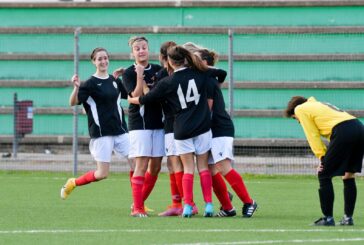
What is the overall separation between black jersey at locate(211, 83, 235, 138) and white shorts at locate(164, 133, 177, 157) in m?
0.43

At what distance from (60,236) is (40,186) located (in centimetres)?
707

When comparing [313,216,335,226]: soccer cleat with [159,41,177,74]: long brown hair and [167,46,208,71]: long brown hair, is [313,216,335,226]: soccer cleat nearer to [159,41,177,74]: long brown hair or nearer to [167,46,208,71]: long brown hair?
[167,46,208,71]: long brown hair

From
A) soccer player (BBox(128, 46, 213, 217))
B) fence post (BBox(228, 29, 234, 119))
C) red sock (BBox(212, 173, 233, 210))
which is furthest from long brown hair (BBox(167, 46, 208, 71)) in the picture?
fence post (BBox(228, 29, 234, 119))

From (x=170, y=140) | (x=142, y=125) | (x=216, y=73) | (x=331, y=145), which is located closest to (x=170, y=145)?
(x=170, y=140)

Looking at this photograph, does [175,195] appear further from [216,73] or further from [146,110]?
[216,73]

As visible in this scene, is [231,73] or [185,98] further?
[231,73]

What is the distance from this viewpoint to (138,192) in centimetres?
1212

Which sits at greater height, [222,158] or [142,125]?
[142,125]

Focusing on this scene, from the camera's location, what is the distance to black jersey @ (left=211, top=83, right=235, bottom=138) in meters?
12.1

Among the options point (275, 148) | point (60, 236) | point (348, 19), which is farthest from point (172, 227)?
point (348, 19)

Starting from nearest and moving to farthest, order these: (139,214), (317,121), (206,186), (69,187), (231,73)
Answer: (317,121)
(206,186)
(139,214)
(69,187)
(231,73)

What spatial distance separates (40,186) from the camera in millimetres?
16828

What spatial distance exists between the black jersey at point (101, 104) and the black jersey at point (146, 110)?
0.67 metres

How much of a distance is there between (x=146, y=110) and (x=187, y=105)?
674mm
